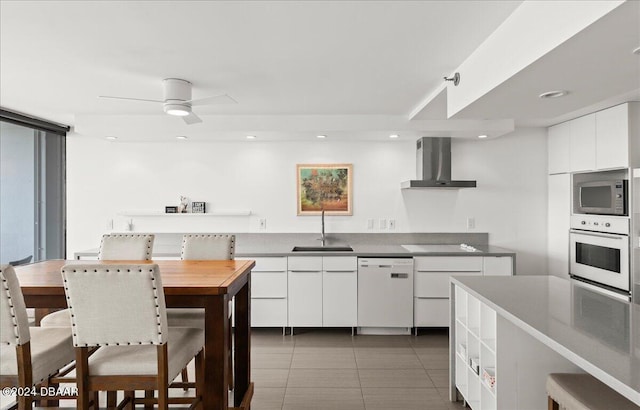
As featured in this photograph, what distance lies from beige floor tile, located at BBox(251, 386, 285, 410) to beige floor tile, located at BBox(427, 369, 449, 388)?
1.18 meters

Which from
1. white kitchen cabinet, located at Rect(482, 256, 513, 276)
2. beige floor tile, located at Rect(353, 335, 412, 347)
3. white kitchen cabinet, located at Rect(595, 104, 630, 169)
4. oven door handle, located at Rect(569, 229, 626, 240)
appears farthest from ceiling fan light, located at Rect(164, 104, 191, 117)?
oven door handle, located at Rect(569, 229, 626, 240)

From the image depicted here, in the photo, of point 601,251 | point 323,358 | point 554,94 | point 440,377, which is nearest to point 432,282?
point 440,377

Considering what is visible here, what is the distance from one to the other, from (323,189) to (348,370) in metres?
2.19

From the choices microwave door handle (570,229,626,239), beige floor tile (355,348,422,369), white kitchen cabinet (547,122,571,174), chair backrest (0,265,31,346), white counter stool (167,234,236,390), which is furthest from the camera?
white kitchen cabinet (547,122,571,174)

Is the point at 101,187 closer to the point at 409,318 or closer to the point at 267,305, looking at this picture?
the point at 267,305

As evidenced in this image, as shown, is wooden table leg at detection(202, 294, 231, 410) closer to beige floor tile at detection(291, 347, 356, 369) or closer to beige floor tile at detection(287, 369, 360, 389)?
beige floor tile at detection(287, 369, 360, 389)

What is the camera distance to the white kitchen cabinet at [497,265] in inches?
168

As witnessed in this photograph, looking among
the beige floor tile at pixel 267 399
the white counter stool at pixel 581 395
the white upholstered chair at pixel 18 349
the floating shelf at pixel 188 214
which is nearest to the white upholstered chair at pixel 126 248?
the white upholstered chair at pixel 18 349

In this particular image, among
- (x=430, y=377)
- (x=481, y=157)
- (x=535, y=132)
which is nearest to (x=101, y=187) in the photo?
(x=430, y=377)

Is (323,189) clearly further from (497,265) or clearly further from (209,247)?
(497,265)

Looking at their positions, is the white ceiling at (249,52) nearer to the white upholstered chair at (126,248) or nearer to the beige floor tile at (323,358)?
the white upholstered chair at (126,248)

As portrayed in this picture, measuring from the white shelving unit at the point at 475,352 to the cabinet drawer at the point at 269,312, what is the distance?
78.6 inches

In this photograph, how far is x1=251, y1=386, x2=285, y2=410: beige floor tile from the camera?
9.31ft

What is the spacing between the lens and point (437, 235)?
195 inches
